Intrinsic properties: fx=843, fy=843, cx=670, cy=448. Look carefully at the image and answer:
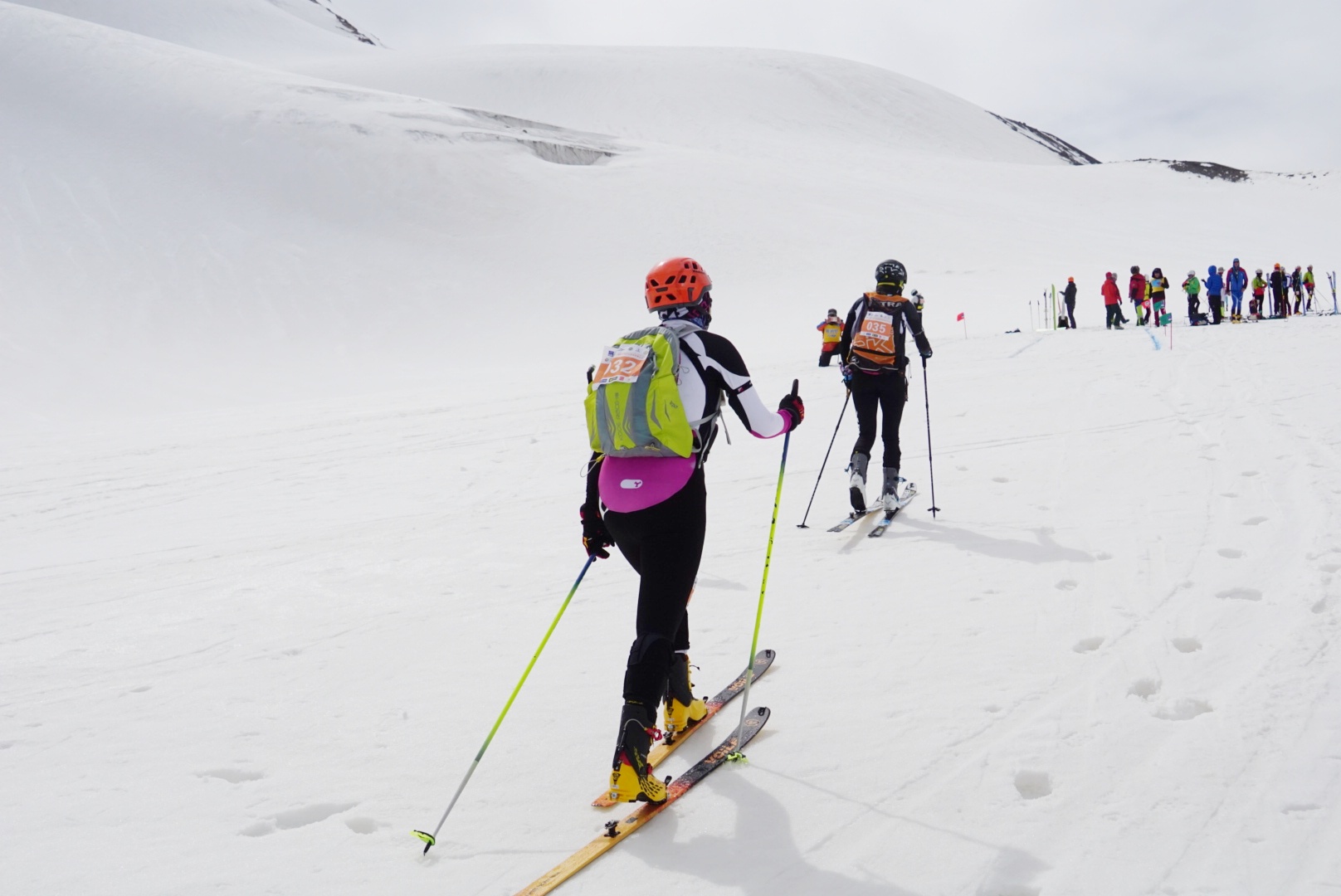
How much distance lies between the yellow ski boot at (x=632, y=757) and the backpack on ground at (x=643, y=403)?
1.02 metres

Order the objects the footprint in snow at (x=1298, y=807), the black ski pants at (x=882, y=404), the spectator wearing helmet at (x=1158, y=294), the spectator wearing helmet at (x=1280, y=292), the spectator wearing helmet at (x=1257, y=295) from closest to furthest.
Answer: the footprint in snow at (x=1298, y=807)
the black ski pants at (x=882, y=404)
the spectator wearing helmet at (x=1158, y=294)
the spectator wearing helmet at (x=1280, y=292)
the spectator wearing helmet at (x=1257, y=295)

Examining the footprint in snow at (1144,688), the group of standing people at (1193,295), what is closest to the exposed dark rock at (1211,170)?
the group of standing people at (1193,295)

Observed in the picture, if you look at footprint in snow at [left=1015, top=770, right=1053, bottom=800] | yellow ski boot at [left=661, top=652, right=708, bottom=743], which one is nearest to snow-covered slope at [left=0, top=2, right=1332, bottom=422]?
yellow ski boot at [left=661, top=652, right=708, bottom=743]

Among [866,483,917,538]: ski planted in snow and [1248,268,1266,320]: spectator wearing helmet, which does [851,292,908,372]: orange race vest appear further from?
[1248,268,1266,320]: spectator wearing helmet

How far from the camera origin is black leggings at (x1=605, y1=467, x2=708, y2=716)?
3338 mm

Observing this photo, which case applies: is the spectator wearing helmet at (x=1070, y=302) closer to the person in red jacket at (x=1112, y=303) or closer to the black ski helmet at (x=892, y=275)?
the person in red jacket at (x=1112, y=303)

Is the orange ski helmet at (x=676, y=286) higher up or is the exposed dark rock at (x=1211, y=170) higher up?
the exposed dark rock at (x=1211, y=170)

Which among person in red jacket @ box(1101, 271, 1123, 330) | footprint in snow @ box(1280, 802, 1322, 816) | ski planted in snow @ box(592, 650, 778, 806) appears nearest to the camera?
footprint in snow @ box(1280, 802, 1322, 816)

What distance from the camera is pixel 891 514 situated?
7121 millimetres

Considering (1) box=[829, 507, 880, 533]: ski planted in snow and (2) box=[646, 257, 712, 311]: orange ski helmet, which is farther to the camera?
(1) box=[829, 507, 880, 533]: ski planted in snow

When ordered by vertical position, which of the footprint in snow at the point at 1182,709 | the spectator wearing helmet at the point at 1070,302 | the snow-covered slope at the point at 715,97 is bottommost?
the footprint in snow at the point at 1182,709

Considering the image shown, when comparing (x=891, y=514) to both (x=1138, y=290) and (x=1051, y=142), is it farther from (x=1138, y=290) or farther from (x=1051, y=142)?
(x=1051, y=142)

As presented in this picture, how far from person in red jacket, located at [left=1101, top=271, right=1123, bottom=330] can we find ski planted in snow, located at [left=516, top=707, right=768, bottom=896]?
1878cm

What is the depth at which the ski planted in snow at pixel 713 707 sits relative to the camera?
357 cm
